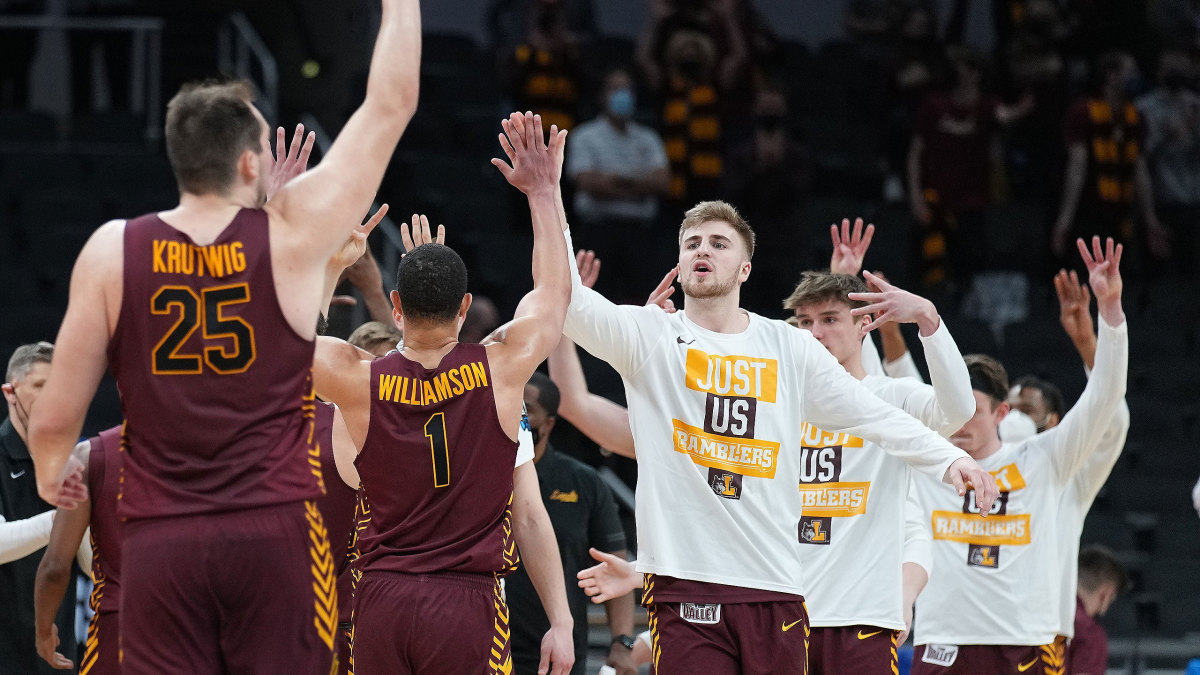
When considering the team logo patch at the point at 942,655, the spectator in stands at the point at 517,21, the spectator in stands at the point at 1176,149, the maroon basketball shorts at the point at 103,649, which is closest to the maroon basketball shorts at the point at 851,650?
the team logo patch at the point at 942,655

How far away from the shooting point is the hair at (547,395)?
747 centimetres

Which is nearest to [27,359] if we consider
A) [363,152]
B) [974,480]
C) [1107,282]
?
[363,152]

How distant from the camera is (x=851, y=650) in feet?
20.4

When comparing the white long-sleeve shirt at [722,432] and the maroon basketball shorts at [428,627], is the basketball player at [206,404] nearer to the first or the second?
the maroon basketball shorts at [428,627]

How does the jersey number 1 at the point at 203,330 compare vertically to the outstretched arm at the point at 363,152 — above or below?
below

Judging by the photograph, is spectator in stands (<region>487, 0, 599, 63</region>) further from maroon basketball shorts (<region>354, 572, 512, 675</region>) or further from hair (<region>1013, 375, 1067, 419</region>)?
maroon basketball shorts (<region>354, 572, 512, 675</region>)

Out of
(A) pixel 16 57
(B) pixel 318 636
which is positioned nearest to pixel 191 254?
(B) pixel 318 636

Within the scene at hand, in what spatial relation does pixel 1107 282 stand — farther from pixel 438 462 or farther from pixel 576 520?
pixel 438 462

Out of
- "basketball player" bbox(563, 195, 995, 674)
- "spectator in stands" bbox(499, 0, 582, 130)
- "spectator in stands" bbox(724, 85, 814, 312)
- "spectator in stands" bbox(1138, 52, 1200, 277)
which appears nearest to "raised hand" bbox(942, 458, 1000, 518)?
"basketball player" bbox(563, 195, 995, 674)

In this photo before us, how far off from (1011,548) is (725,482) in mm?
2469

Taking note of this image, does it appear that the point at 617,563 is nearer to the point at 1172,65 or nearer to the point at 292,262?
the point at 292,262

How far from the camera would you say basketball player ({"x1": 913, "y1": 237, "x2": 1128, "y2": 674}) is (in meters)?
7.34

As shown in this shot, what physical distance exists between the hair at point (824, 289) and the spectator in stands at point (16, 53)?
41.2 feet

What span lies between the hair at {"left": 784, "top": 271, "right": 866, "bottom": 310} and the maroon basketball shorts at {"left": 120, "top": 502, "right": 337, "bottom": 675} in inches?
131
